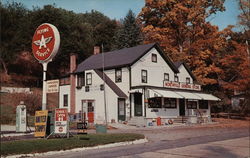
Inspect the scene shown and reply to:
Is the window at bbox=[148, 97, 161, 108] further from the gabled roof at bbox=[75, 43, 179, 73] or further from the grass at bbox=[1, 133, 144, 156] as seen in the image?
the grass at bbox=[1, 133, 144, 156]

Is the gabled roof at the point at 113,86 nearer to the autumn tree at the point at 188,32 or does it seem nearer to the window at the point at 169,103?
the window at the point at 169,103

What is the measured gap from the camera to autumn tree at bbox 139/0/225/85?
4397 cm

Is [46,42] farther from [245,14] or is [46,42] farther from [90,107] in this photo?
[245,14]

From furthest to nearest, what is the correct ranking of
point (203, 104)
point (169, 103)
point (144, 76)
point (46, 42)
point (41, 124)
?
point (203, 104), point (169, 103), point (144, 76), point (46, 42), point (41, 124)

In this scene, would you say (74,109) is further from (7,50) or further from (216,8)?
(216,8)

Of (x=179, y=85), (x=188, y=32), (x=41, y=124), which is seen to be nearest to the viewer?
Result: (x=41, y=124)

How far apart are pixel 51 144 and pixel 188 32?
36843mm

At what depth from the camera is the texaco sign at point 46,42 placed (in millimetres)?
15328

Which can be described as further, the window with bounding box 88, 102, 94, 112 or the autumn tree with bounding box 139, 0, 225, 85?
the autumn tree with bounding box 139, 0, 225, 85

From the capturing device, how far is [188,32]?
150ft

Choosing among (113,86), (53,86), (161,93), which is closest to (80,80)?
(113,86)

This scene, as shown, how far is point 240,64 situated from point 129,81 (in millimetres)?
→ 16826

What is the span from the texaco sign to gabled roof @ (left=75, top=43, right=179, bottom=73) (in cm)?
1608

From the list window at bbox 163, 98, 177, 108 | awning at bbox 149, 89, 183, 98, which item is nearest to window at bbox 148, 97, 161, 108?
window at bbox 163, 98, 177, 108
